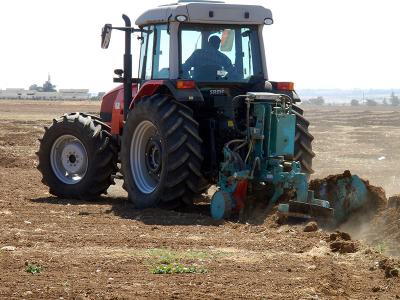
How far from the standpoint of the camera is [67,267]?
311 inches

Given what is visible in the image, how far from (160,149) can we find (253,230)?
2248mm

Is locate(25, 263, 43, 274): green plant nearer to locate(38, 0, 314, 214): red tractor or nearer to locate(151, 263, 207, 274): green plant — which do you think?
locate(151, 263, 207, 274): green plant

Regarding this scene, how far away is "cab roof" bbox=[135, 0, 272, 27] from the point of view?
12.0 metres

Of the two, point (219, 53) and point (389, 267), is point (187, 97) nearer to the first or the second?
point (219, 53)

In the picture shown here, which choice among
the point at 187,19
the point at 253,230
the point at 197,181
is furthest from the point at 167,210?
the point at 187,19

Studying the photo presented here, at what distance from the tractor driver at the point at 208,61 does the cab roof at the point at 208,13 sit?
334 mm

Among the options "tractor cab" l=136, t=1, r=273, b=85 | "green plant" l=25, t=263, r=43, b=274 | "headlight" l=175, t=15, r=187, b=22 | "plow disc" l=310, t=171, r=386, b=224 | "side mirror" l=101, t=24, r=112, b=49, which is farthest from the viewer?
"side mirror" l=101, t=24, r=112, b=49

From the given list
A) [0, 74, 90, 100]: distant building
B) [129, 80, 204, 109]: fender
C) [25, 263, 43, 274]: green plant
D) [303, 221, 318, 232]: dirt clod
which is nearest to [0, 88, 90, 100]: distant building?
[0, 74, 90, 100]: distant building

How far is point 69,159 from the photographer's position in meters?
14.2

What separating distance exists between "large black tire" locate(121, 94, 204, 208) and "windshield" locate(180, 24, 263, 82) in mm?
660

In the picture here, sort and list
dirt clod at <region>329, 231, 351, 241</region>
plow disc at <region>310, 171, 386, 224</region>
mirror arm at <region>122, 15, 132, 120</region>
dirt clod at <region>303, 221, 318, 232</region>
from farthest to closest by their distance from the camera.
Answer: mirror arm at <region>122, 15, 132, 120</region> → plow disc at <region>310, 171, 386, 224</region> → dirt clod at <region>303, 221, 318, 232</region> → dirt clod at <region>329, 231, 351, 241</region>

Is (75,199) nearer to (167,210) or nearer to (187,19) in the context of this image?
(167,210)

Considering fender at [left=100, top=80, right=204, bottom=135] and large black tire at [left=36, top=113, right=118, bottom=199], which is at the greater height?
fender at [left=100, top=80, right=204, bottom=135]

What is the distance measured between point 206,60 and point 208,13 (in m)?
0.63
